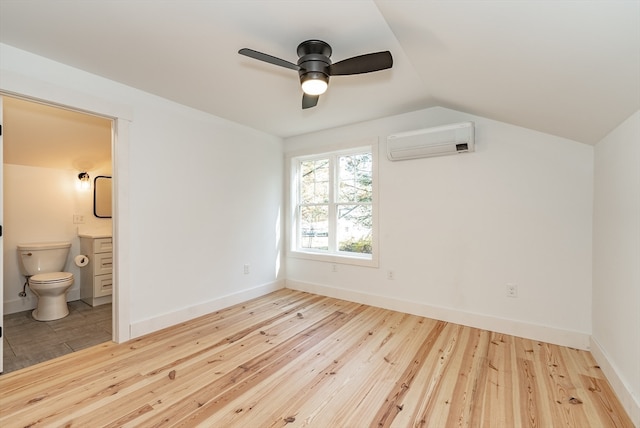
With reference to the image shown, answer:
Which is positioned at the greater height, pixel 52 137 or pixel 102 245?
pixel 52 137

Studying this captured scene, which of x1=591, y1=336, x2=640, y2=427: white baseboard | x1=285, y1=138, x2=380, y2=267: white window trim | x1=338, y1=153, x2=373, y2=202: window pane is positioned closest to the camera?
x1=591, y1=336, x2=640, y2=427: white baseboard

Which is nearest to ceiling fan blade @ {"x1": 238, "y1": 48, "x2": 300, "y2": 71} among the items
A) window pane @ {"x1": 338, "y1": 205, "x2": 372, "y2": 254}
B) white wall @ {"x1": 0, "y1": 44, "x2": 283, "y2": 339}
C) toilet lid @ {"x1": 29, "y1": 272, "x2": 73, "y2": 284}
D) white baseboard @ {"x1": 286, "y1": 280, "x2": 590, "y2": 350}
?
white wall @ {"x1": 0, "y1": 44, "x2": 283, "y2": 339}

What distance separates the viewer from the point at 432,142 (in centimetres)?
299

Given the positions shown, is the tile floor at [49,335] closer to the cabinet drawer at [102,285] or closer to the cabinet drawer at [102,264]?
the cabinet drawer at [102,285]

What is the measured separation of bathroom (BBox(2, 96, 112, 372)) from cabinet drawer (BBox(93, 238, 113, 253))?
141 millimetres

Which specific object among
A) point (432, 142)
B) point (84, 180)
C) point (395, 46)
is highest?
point (395, 46)

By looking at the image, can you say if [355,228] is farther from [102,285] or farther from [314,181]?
[102,285]

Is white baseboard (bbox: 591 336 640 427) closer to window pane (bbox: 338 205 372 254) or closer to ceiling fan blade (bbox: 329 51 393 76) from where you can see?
window pane (bbox: 338 205 372 254)

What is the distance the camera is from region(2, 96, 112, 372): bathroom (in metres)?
2.93

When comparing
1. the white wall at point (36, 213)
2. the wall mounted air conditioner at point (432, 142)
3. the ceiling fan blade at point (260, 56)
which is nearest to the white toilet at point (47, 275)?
the white wall at point (36, 213)

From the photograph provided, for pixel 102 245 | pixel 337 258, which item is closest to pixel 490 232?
pixel 337 258

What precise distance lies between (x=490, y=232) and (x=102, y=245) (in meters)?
4.59

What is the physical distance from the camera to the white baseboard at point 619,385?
160 centimetres

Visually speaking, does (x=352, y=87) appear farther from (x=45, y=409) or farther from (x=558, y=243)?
(x=45, y=409)
